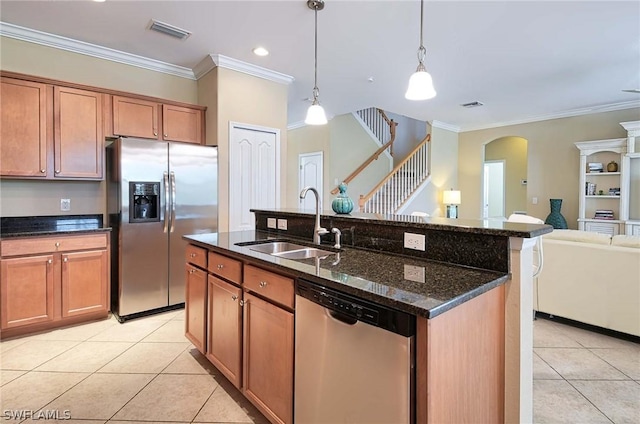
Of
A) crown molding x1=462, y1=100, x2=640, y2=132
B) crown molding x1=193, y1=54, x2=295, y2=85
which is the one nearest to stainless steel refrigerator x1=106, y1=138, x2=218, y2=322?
crown molding x1=193, y1=54, x2=295, y2=85

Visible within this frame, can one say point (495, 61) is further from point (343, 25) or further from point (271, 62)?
point (271, 62)

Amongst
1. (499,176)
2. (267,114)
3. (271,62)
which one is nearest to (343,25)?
(271,62)

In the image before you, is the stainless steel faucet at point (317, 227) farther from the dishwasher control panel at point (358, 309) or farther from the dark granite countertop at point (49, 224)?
the dark granite countertop at point (49, 224)

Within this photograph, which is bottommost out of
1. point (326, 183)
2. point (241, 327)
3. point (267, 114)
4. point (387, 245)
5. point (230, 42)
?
point (241, 327)

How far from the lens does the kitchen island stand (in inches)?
46.4

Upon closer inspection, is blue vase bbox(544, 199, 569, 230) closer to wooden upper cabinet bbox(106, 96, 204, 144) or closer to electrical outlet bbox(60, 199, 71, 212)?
wooden upper cabinet bbox(106, 96, 204, 144)

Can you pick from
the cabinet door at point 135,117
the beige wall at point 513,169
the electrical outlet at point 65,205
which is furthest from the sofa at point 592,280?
the beige wall at point 513,169

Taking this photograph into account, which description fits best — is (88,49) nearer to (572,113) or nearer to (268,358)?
(268,358)

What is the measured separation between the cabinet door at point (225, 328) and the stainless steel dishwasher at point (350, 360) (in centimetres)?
55

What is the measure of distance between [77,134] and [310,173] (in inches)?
181

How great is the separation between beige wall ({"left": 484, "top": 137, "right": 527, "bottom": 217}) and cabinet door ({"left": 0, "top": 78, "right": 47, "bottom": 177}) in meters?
8.94

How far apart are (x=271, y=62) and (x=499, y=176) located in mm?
7429

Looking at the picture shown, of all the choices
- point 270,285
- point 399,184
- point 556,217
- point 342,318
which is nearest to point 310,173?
point 399,184

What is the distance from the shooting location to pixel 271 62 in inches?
158
